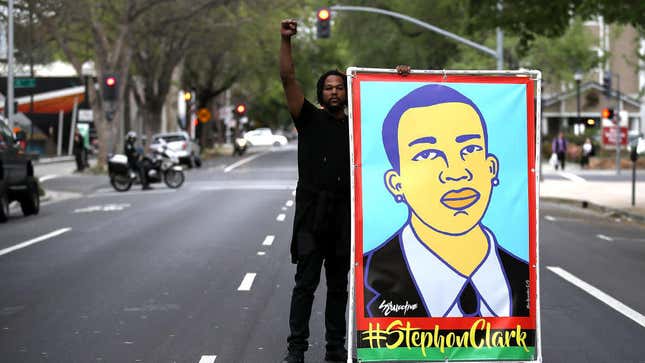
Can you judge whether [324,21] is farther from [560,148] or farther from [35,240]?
[560,148]

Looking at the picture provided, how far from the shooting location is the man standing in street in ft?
22.5

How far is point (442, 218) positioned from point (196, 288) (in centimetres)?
494

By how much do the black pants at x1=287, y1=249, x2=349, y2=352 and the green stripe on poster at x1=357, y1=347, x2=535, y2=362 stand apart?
1.81 ft

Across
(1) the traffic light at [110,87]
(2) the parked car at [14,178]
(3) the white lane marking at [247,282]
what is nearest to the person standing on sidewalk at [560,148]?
Answer: (1) the traffic light at [110,87]

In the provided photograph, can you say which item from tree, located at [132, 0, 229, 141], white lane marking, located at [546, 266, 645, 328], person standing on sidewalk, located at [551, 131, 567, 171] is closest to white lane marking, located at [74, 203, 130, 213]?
white lane marking, located at [546, 266, 645, 328]

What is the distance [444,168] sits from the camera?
6.60m

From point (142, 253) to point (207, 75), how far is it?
58.3 metres

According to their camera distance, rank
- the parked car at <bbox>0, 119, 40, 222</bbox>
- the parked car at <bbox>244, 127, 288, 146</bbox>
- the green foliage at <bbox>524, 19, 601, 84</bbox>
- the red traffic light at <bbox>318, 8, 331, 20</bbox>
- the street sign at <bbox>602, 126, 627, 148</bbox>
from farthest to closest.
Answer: the parked car at <bbox>244, 127, 288, 146</bbox>, the green foliage at <bbox>524, 19, 601, 84</bbox>, the street sign at <bbox>602, 126, 627, 148</bbox>, the red traffic light at <bbox>318, 8, 331, 20</bbox>, the parked car at <bbox>0, 119, 40, 222</bbox>

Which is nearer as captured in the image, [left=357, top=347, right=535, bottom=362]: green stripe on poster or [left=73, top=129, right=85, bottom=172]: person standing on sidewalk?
[left=357, top=347, right=535, bottom=362]: green stripe on poster

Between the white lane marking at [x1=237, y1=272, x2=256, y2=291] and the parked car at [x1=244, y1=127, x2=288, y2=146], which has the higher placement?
the white lane marking at [x1=237, y1=272, x2=256, y2=291]

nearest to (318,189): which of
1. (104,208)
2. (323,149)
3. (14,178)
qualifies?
(323,149)

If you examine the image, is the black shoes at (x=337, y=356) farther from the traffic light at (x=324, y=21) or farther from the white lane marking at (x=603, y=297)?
the traffic light at (x=324, y=21)

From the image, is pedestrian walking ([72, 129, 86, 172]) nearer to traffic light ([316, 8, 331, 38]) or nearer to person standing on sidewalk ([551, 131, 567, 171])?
traffic light ([316, 8, 331, 38])

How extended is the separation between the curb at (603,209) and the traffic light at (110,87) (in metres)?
18.0
